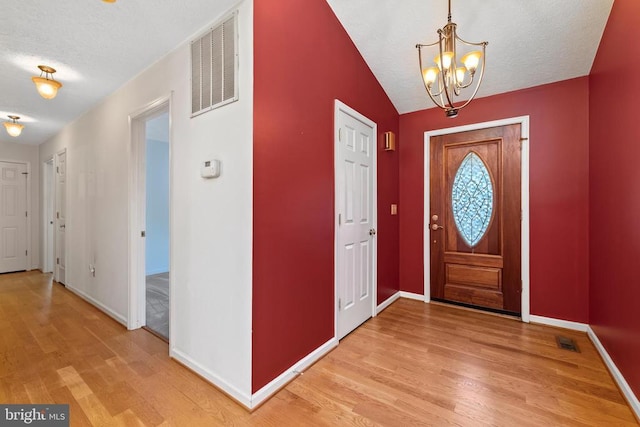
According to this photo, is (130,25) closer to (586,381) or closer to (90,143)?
(90,143)

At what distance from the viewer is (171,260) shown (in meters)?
2.23

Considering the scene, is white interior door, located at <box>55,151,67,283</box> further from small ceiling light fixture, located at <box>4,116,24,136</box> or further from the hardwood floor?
the hardwood floor

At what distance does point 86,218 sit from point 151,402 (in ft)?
9.34

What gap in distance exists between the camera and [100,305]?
3191 mm

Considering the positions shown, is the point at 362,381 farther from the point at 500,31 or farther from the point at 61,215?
the point at 61,215

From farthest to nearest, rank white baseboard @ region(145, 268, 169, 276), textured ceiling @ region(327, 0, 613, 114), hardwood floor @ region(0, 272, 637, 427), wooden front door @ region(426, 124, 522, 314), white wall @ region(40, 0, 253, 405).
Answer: white baseboard @ region(145, 268, 169, 276)
wooden front door @ region(426, 124, 522, 314)
textured ceiling @ region(327, 0, 613, 114)
white wall @ region(40, 0, 253, 405)
hardwood floor @ region(0, 272, 637, 427)

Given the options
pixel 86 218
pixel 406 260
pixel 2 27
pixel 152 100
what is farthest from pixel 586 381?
pixel 86 218

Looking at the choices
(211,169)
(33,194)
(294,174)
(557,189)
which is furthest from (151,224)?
(557,189)

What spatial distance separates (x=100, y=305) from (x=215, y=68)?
3065 millimetres

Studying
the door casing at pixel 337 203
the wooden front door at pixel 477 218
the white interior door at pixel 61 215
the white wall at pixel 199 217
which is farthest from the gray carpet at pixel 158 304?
the wooden front door at pixel 477 218

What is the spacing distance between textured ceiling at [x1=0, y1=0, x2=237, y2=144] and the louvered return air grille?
0.12 m

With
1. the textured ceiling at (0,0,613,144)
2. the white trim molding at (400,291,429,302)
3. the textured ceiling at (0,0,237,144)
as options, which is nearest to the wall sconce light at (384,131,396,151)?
the textured ceiling at (0,0,613,144)

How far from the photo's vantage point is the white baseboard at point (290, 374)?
1.67 m

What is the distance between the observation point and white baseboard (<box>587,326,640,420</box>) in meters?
1.59
